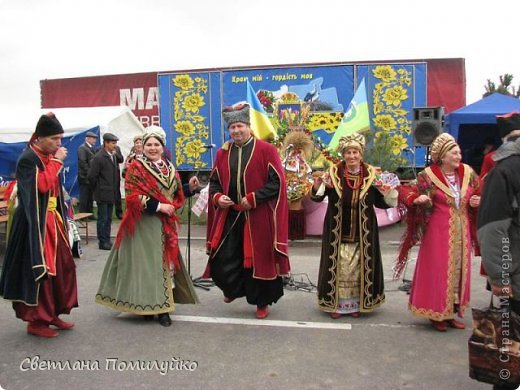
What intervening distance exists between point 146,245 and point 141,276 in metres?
0.26

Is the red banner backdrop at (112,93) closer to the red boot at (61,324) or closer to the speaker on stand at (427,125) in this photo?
the speaker on stand at (427,125)

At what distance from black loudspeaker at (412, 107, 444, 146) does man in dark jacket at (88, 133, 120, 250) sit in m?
4.94

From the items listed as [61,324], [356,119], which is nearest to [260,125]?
[356,119]

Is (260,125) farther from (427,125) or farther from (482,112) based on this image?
(482,112)

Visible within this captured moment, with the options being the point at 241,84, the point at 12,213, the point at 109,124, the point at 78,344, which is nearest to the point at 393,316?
the point at 78,344

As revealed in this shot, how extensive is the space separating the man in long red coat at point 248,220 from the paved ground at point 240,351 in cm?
34

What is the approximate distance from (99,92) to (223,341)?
44.4 ft

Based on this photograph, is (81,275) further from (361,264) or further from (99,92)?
(99,92)

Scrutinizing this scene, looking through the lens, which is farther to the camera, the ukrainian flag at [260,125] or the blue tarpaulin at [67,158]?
the blue tarpaulin at [67,158]

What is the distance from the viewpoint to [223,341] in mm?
4148

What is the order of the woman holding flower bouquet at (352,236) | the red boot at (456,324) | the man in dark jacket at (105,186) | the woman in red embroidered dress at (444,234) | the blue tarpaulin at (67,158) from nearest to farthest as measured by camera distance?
1. the woman in red embroidered dress at (444,234)
2. the red boot at (456,324)
3. the woman holding flower bouquet at (352,236)
4. the man in dark jacket at (105,186)
5. the blue tarpaulin at (67,158)

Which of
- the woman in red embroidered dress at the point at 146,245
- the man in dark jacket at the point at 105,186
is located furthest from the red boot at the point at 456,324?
the man in dark jacket at the point at 105,186

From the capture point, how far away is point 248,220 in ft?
15.4

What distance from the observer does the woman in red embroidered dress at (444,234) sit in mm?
4215
